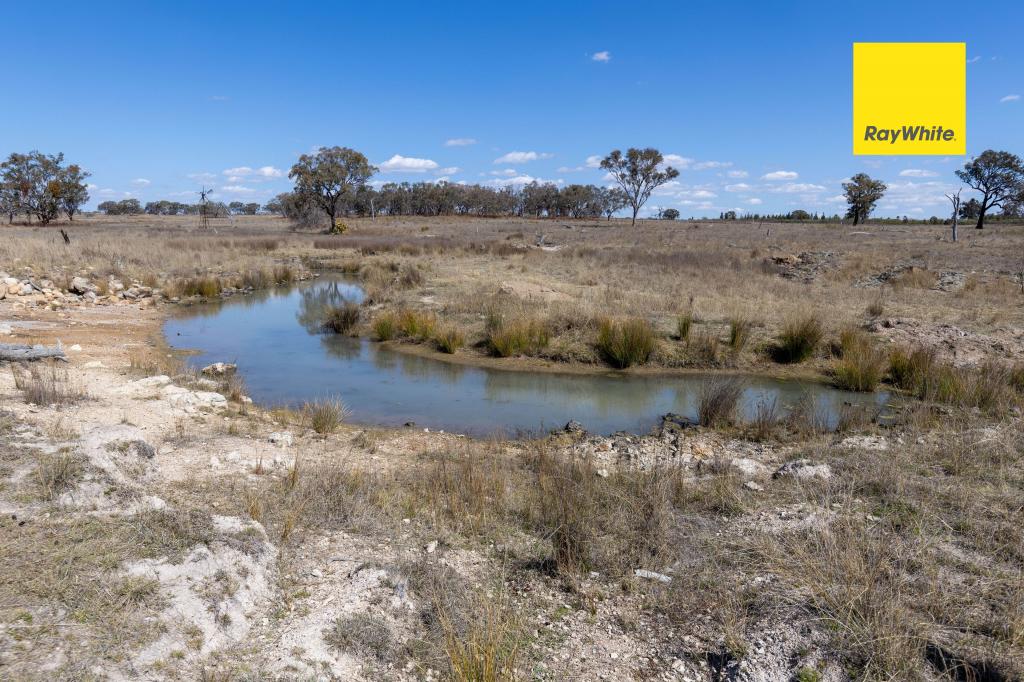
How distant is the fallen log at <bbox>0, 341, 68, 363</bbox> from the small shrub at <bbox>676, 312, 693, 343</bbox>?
35.1 ft

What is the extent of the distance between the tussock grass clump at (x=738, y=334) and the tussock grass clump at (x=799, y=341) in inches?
25.6

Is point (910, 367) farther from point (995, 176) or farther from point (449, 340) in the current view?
point (995, 176)

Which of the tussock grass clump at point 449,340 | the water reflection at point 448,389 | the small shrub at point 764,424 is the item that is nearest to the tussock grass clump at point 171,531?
the water reflection at point 448,389

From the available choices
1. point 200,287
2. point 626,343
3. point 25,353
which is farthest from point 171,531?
point 200,287

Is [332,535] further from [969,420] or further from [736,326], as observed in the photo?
[736,326]

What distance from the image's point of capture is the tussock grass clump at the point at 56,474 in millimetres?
3889

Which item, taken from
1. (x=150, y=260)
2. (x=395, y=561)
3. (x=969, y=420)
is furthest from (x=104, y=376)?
(x=150, y=260)

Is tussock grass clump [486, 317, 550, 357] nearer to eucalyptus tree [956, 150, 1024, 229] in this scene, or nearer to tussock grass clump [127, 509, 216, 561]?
tussock grass clump [127, 509, 216, 561]

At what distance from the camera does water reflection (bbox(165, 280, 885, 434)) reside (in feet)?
28.9

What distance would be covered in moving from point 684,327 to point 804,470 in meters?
7.07

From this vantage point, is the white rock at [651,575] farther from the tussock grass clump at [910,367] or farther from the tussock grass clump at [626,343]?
the tussock grass clump at [626,343]

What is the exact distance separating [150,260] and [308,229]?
32.1 metres

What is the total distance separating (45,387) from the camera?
6289 mm

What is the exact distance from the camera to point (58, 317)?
13555 mm
